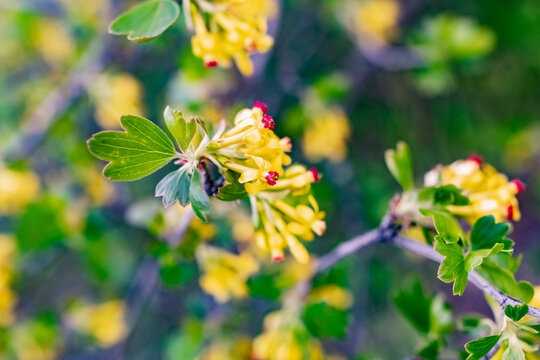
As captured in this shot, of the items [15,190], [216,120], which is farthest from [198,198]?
[15,190]

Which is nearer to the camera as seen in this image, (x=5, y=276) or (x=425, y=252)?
(x=425, y=252)

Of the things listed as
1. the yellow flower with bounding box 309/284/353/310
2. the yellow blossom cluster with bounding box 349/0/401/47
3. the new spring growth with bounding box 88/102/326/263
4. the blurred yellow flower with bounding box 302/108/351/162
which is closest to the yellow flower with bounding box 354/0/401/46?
the yellow blossom cluster with bounding box 349/0/401/47

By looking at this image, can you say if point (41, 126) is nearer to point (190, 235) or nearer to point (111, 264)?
point (111, 264)

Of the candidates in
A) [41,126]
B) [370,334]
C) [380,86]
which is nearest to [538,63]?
[380,86]

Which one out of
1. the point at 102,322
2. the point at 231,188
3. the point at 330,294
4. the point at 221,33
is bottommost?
the point at 102,322

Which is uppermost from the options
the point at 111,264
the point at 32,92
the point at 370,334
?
the point at 32,92

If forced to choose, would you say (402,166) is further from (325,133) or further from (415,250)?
(325,133)

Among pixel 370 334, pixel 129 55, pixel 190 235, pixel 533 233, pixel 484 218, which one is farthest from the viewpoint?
pixel 533 233

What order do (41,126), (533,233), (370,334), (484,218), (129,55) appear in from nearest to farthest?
(484,218), (41,126), (129,55), (370,334), (533,233)

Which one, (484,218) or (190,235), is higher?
(484,218)
